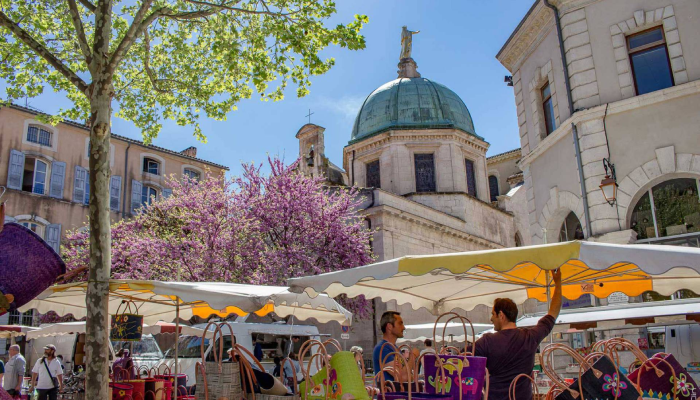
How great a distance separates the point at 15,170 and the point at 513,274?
A: 27140 mm

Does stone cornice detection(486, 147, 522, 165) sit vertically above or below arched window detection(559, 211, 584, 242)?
above

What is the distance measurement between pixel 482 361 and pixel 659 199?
34.2 feet

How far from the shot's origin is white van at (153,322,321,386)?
15.3 m

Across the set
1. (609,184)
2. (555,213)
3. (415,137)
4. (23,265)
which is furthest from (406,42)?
(23,265)

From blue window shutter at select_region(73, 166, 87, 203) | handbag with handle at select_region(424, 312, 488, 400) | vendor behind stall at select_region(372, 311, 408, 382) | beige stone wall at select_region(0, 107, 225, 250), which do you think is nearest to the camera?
handbag with handle at select_region(424, 312, 488, 400)

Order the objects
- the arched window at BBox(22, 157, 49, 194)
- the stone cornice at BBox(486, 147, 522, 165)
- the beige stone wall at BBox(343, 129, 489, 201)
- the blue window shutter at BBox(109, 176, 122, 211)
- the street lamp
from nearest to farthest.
Answer: the street lamp → the arched window at BBox(22, 157, 49, 194) → the blue window shutter at BBox(109, 176, 122, 211) → the beige stone wall at BBox(343, 129, 489, 201) → the stone cornice at BBox(486, 147, 522, 165)

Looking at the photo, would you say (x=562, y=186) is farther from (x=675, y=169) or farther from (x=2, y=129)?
(x=2, y=129)

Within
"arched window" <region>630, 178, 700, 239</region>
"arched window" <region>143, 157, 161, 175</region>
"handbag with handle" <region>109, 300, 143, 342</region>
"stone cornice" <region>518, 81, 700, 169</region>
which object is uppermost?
"arched window" <region>143, 157, 161, 175</region>

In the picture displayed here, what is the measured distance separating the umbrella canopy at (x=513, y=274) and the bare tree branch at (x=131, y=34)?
4.07 metres

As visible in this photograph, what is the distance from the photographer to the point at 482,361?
13.6 ft

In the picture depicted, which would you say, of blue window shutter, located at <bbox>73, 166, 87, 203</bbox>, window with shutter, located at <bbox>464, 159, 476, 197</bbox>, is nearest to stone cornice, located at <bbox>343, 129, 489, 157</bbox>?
window with shutter, located at <bbox>464, 159, 476, 197</bbox>

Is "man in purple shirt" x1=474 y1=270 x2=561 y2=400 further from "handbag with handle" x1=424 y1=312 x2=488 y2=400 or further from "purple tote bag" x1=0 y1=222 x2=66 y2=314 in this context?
"purple tote bag" x1=0 y1=222 x2=66 y2=314

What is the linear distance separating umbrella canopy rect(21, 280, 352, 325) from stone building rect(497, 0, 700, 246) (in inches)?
278

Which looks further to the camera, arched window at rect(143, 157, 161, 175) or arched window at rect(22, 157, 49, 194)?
arched window at rect(143, 157, 161, 175)
